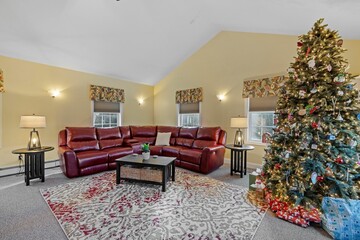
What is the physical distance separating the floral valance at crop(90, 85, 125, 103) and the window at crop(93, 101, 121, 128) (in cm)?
16

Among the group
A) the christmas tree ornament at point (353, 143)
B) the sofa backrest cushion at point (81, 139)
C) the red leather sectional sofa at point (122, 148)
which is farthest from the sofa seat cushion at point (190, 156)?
the christmas tree ornament at point (353, 143)

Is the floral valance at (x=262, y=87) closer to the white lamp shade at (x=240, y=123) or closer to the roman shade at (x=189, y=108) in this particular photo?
the white lamp shade at (x=240, y=123)

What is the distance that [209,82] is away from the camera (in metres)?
5.11

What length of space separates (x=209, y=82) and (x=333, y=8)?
3091mm

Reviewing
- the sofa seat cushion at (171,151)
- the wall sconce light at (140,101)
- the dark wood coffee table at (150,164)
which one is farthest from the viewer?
the wall sconce light at (140,101)

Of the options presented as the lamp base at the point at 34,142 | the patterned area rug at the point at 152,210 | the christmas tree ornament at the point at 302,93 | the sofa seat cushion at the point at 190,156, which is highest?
the christmas tree ornament at the point at 302,93

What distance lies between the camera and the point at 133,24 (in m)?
3.69

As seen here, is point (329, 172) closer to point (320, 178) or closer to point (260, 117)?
point (320, 178)

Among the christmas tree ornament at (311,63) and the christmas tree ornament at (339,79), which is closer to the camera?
the christmas tree ornament at (339,79)

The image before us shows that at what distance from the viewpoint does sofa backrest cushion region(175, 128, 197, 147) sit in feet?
15.7

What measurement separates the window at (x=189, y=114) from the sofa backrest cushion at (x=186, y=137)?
22.6 inches

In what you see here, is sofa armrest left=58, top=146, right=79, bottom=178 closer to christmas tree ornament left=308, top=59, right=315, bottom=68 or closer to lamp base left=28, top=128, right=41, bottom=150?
lamp base left=28, top=128, right=41, bottom=150

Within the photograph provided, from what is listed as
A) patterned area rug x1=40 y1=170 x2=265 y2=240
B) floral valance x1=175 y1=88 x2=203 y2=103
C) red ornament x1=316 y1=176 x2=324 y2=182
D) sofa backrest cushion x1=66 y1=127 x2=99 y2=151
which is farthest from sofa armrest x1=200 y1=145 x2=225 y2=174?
sofa backrest cushion x1=66 y1=127 x2=99 y2=151

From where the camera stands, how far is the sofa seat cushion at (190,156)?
3.88 metres
